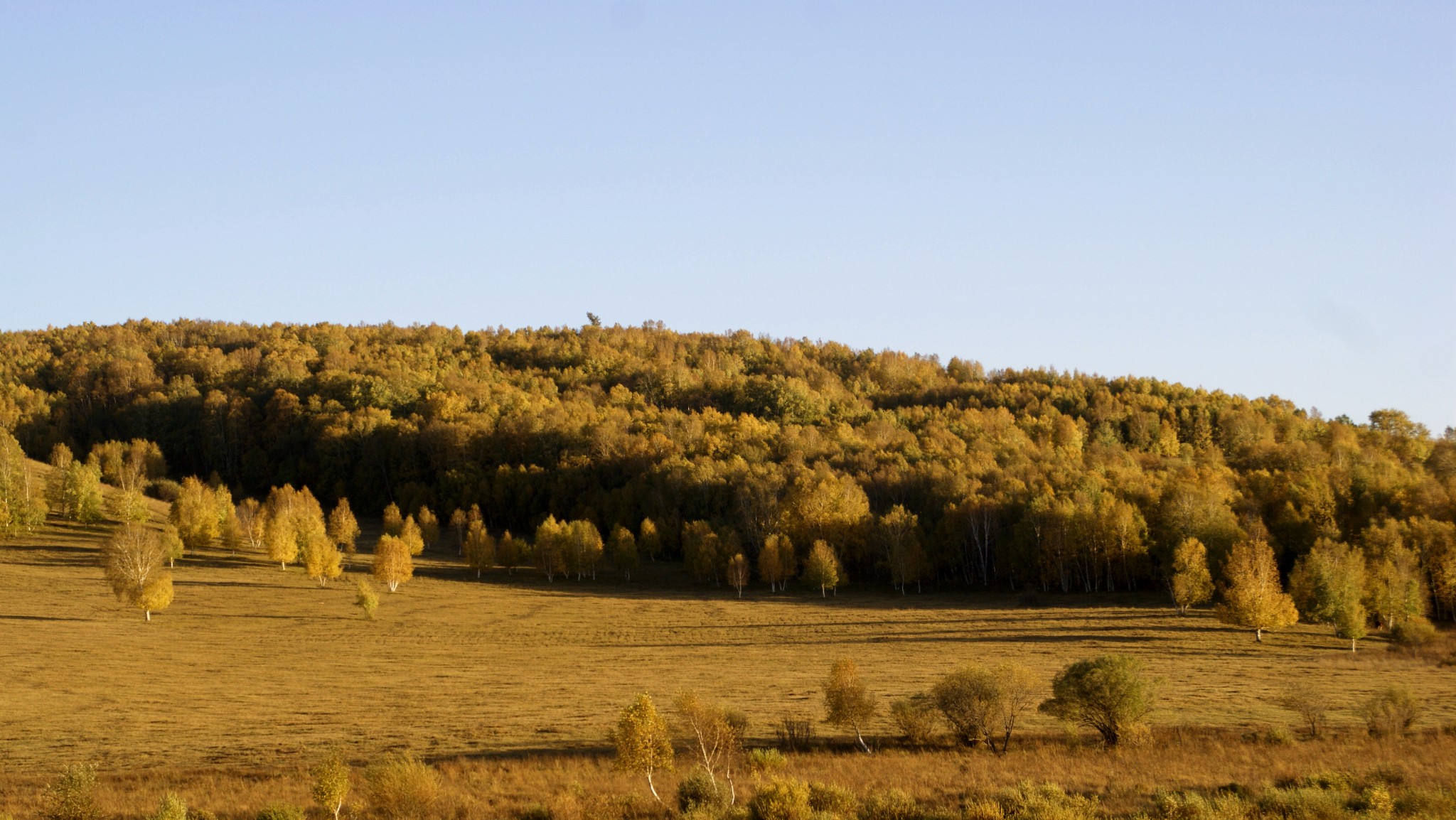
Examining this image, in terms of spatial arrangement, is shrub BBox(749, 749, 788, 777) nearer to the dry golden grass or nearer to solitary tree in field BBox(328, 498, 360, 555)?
the dry golden grass

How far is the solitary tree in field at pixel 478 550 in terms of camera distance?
3583 inches

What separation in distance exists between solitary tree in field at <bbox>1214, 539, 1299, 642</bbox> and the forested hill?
13069 mm

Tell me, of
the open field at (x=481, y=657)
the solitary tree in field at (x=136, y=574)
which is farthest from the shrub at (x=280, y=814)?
the solitary tree in field at (x=136, y=574)

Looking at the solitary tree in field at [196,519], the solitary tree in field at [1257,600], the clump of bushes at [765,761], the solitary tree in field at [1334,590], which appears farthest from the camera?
the solitary tree in field at [196,519]

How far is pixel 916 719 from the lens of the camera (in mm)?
34625

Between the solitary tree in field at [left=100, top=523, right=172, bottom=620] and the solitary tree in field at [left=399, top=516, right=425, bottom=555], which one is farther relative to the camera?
the solitary tree in field at [left=399, top=516, right=425, bottom=555]

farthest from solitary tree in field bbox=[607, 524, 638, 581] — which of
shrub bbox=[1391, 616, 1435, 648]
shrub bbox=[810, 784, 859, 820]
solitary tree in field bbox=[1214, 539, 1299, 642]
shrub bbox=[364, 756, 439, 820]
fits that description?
shrub bbox=[810, 784, 859, 820]

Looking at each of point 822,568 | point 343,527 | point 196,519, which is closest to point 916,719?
point 822,568

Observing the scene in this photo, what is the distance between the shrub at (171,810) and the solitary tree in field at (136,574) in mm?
44050

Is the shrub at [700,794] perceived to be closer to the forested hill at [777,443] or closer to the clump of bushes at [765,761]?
the clump of bushes at [765,761]

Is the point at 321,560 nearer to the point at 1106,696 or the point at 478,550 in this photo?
the point at 478,550

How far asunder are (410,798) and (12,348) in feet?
643

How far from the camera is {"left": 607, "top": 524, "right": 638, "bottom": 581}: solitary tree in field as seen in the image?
3671 inches

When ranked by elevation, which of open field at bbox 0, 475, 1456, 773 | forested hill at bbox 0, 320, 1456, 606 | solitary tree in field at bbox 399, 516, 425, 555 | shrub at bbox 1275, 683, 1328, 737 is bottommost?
open field at bbox 0, 475, 1456, 773
